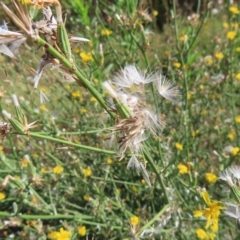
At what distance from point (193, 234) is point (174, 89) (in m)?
1.06

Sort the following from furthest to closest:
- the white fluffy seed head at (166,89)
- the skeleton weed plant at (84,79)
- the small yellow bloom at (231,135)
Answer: the small yellow bloom at (231,135), the white fluffy seed head at (166,89), the skeleton weed plant at (84,79)

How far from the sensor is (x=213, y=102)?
257 centimetres

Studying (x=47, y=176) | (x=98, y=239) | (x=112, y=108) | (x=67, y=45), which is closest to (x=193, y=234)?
(x=98, y=239)

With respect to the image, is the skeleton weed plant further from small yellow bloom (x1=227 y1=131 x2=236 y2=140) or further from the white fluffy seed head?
small yellow bloom (x1=227 y1=131 x2=236 y2=140)

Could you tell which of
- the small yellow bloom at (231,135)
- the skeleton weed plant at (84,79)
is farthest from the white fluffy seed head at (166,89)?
the small yellow bloom at (231,135)

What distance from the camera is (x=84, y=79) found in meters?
0.86

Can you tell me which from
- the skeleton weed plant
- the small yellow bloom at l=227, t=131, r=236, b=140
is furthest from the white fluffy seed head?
the small yellow bloom at l=227, t=131, r=236, b=140

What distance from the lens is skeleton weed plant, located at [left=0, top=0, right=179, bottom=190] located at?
75cm

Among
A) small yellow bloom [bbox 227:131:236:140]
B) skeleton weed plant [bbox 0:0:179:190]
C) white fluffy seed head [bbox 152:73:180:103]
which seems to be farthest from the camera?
small yellow bloom [bbox 227:131:236:140]

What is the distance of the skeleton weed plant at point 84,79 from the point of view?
75 cm

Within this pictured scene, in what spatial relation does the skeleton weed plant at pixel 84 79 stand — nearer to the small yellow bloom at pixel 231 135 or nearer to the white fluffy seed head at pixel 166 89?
the white fluffy seed head at pixel 166 89

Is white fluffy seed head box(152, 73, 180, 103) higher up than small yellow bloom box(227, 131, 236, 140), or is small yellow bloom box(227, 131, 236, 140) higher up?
white fluffy seed head box(152, 73, 180, 103)

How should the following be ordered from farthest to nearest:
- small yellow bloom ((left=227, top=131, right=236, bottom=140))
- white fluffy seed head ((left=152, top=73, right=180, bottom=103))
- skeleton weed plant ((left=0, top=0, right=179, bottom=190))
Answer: small yellow bloom ((left=227, top=131, right=236, bottom=140))
white fluffy seed head ((left=152, top=73, right=180, bottom=103))
skeleton weed plant ((left=0, top=0, right=179, bottom=190))

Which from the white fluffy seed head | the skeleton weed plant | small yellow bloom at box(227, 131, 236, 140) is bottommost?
small yellow bloom at box(227, 131, 236, 140)
